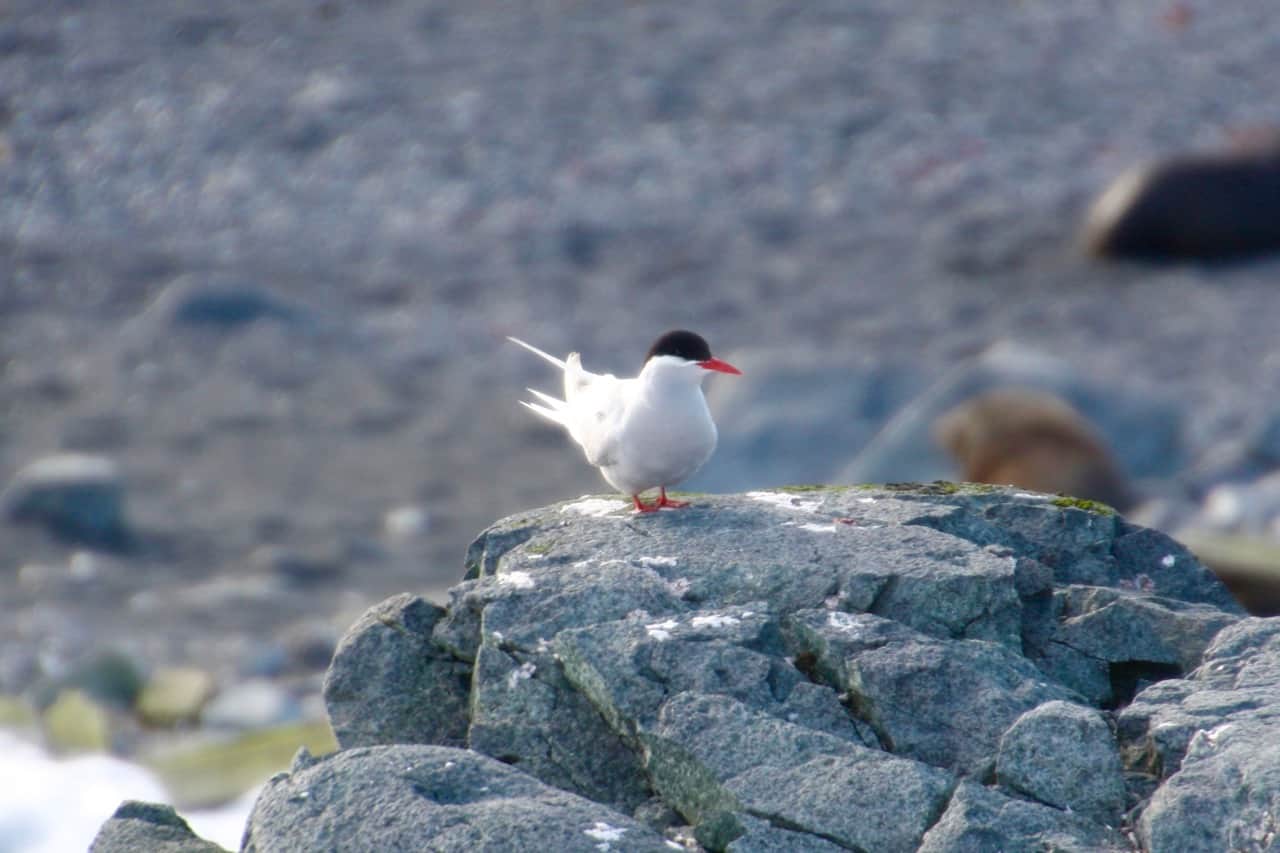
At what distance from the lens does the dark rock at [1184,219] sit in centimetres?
1716

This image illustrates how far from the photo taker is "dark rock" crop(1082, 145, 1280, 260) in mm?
17156

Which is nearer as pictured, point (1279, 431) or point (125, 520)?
point (125, 520)

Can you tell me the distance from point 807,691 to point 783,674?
0.24 ft

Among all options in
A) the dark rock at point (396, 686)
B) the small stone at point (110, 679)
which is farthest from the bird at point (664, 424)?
the small stone at point (110, 679)

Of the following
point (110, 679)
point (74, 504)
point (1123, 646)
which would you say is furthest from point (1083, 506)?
point (74, 504)

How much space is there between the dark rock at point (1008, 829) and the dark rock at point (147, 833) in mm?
1708

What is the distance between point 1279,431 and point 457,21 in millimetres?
12111

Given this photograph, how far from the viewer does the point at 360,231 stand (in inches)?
713

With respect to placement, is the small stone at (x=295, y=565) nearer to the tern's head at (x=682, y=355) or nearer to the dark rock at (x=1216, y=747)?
the tern's head at (x=682, y=355)

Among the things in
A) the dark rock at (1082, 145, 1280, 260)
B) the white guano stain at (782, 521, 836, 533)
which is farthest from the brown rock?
the white guano stain at (782, 521, 836, 533)

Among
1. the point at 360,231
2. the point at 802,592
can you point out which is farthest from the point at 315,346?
the point at 802,592

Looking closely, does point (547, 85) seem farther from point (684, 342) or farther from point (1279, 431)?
point (684, 342)

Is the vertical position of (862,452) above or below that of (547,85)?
below

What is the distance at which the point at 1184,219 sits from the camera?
17188mm
